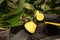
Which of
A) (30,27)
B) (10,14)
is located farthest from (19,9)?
(30,27)

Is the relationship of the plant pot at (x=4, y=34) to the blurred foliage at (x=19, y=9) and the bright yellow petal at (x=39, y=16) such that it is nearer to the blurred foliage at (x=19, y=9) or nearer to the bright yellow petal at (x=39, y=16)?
the blurred foliage at (x=19, y=9)

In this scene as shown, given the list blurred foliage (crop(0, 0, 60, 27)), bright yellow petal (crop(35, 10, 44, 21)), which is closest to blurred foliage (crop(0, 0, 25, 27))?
blurred foliage (crop(0, 0, 60, 27))

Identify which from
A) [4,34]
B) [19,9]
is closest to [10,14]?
[19,9]

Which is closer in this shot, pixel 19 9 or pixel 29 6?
pixel 19 9

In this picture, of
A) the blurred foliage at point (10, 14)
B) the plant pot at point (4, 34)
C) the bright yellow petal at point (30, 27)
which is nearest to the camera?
the plant pot at point (4, 34)

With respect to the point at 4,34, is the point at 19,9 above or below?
above

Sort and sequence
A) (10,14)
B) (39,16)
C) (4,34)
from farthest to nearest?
(39,16), (10,14), (4,34)

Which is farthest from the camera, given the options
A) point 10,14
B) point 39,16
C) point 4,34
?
point 39,16

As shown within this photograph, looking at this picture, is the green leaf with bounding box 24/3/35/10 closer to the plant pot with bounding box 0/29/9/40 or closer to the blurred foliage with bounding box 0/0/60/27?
the blurred foliage with bounding box 0/0/60/27

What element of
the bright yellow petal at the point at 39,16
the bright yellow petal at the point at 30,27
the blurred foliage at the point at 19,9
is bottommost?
the bright yellow petal at the point at 30,27

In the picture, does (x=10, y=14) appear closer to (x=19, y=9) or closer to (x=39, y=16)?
(x=19, y=9)

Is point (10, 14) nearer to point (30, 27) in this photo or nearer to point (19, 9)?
point (19, 9)

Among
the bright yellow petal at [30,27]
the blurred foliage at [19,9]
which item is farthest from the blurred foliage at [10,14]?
the bright yellow petal at [30,27]

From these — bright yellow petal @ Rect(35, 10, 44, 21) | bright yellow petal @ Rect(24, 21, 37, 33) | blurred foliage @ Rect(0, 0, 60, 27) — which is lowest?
bright yellow petal @ Rect(24, 21, 37, 33)
